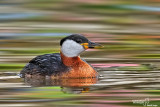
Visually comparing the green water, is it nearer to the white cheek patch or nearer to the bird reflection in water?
the bird reflection in water

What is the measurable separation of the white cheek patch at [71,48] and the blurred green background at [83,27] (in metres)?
1.15

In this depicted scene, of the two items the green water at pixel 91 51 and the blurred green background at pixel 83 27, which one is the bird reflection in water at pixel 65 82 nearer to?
the green water at pixel 91 51

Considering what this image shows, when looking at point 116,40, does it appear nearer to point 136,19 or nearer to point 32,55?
point 32,55

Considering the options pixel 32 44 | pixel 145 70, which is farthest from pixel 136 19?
pixel 145 70

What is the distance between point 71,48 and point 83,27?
7.34 metres

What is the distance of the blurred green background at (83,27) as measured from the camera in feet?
49.9

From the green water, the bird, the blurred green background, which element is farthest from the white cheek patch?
the blurred green background

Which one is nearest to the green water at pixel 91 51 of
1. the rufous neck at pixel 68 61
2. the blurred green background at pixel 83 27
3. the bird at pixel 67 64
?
the blurred green background at pixel 83 27

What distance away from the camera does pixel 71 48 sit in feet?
41.8

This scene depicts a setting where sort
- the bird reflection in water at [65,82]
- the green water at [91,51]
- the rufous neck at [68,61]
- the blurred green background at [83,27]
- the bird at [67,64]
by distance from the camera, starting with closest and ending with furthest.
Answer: the green water at [91,51]
the bird reflection in water at [65,82]
the bird at [67,64]
the rufous neck at [68,61]
the blurred green background at [83,27]

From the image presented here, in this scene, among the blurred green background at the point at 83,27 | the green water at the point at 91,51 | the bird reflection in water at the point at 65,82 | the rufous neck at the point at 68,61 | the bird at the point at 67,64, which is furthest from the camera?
the blurred green background at the point at 83,27

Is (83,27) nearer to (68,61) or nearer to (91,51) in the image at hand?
(91,51)

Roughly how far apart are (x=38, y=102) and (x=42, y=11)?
13.1 metres

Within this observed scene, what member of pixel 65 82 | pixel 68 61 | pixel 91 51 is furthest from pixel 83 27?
pixel 65 82
